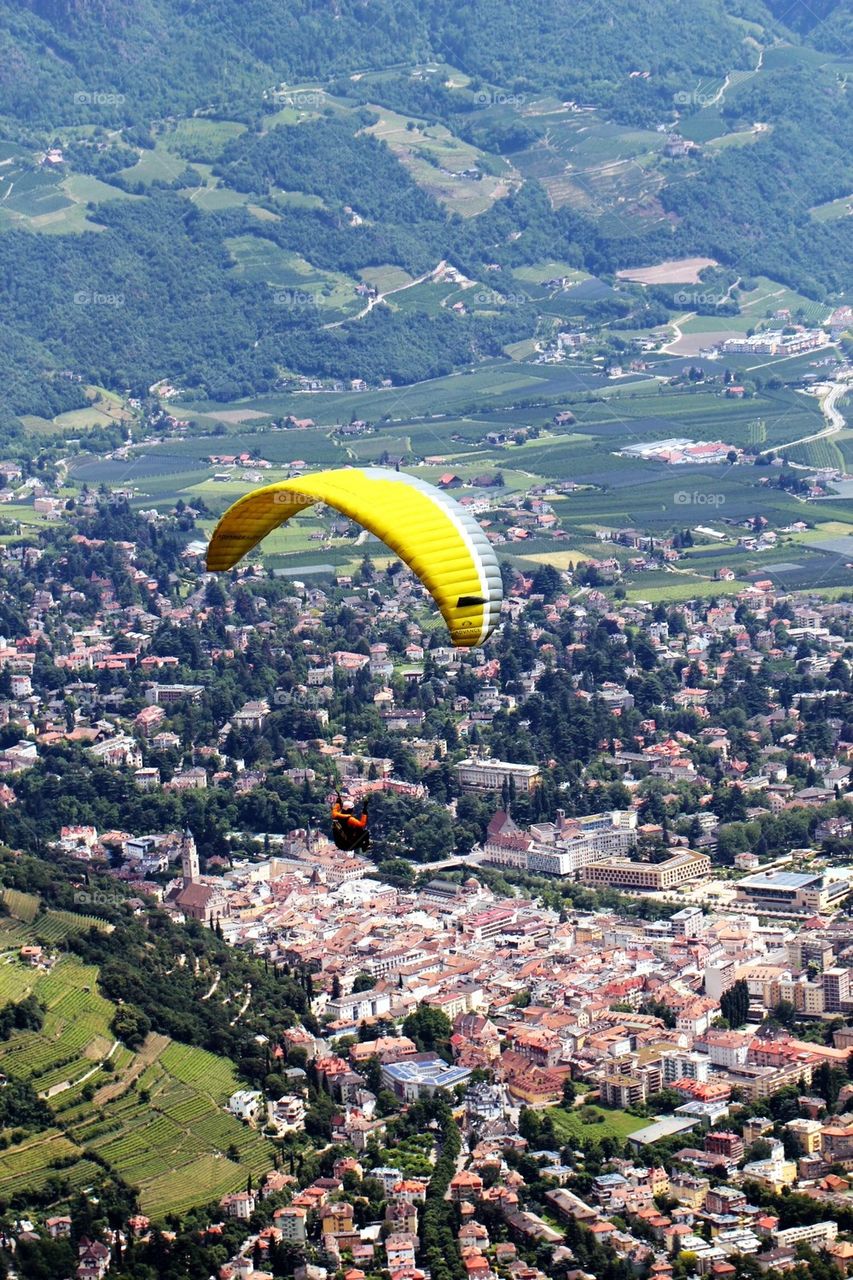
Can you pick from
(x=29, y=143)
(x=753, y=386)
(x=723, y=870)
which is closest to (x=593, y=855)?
(x=723, y=870)

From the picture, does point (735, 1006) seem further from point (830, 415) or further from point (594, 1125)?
point (830, 415)

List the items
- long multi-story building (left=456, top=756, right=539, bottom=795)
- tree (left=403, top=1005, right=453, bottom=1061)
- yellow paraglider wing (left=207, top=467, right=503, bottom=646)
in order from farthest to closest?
long multi-story building (left=456, top=756, right=539, bottom=795) < tree (left=403, top=1005, right=453, bottom=1061) < yellow paraglider wing (left=207, top=467, right=503, bottom=646)

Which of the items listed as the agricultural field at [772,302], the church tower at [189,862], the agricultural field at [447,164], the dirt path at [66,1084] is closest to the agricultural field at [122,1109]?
the dirt path at [66,1084]

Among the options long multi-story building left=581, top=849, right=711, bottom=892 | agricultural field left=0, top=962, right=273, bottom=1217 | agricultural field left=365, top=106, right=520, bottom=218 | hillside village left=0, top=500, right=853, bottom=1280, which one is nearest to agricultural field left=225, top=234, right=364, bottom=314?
agricultural field left=365, top=106, right=520, bottom=218

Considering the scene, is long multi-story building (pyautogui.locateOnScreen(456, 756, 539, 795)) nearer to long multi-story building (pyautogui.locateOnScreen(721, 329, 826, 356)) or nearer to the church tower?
the church tower

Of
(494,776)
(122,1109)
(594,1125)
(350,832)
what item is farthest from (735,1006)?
(350,832)

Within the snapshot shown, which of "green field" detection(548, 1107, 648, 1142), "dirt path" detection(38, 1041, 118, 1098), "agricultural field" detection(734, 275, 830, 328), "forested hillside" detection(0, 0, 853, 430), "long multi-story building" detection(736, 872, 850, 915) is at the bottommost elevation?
"green field" detection(548, 1107, 648, 1142)
